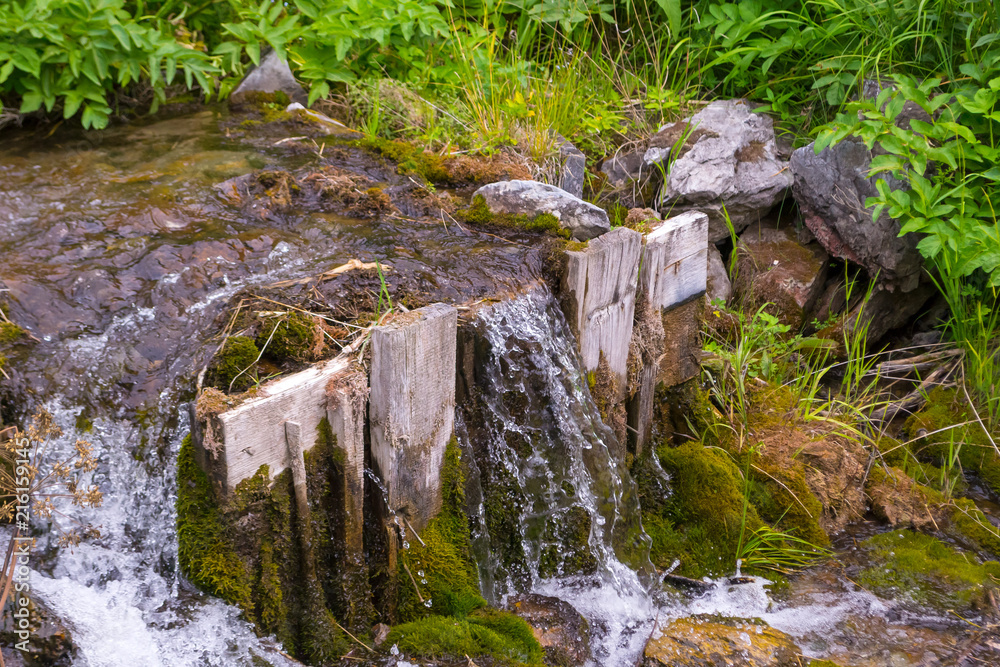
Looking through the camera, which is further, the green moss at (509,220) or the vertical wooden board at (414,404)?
the green moss at (509,220)

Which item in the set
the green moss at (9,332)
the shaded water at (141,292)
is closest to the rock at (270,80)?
the shaded water at (141,292)

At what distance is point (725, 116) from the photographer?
16.6 feet

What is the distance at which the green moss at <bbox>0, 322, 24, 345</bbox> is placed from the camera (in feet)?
9.18

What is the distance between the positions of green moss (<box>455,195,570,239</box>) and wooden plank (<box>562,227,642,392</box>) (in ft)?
1.48

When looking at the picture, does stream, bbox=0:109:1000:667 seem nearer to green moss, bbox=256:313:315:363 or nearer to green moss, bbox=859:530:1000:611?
green moss, bbox=859:530:1000:611

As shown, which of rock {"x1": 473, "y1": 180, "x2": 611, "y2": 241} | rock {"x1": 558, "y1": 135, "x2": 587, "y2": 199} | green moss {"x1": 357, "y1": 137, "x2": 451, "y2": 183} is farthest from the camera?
rock {"x1": 558, "y1": 135, "x2": 587, "y2": 199}

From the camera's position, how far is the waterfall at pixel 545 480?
3.03 m

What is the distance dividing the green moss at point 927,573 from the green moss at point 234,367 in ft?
8.98

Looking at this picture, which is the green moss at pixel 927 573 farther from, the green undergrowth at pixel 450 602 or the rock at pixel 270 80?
the rock at pixel 270 80

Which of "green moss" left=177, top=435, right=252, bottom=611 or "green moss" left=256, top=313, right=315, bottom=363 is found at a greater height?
"green moss" left=256, top=313, right=315, bottom=363

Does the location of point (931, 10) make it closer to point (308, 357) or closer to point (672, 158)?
point (672, 158)

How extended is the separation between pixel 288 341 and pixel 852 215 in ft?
11.4

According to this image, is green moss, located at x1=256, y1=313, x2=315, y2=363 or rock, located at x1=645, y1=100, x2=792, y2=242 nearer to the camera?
green moss, located at x1=256, y1=313, x2=315, y2=363

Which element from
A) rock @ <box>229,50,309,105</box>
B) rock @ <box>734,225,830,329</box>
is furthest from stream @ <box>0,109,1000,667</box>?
rock @ <box>734,225,830,329</box>
